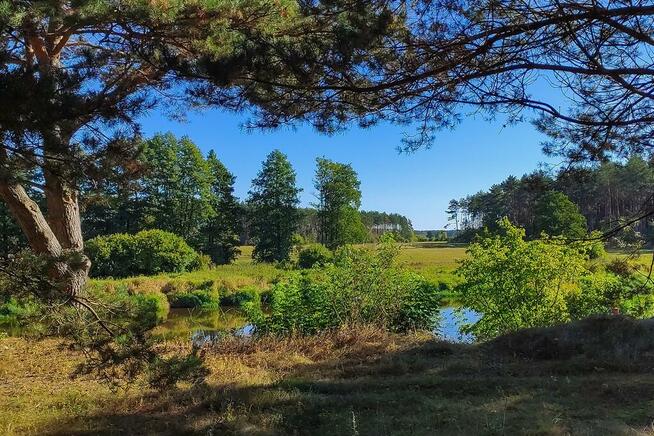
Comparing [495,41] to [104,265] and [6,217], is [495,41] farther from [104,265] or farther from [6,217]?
[6,217]

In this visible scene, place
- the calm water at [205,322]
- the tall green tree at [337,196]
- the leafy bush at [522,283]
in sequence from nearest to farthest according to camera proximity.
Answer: the leafy bush at [522,283] → the calm water at [205,322] → the tall green tree at [337,196]

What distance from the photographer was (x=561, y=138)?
5168 mm

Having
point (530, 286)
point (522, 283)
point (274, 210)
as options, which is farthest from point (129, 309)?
point (274, 210)

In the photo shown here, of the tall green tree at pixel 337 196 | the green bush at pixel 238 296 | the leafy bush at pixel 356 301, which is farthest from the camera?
the tall green tree at pixel 337 196

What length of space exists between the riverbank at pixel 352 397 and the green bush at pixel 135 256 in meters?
23.2

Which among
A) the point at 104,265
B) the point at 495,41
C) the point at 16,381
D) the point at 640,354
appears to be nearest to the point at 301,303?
the point at 16,381

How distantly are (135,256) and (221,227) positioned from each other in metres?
16.4

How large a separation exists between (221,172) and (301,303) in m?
42.2

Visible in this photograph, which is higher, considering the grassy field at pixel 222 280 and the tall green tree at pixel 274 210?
the tall green tree at pixel 274 210

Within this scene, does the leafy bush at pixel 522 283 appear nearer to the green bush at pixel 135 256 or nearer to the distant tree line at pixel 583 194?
the distant tree line at pixel 583 194

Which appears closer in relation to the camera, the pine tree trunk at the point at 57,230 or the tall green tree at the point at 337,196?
the pine tree trunk at the point at 57,230

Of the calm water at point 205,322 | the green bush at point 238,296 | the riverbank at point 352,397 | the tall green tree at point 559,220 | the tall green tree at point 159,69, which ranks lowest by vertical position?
the calm water at point 205,322

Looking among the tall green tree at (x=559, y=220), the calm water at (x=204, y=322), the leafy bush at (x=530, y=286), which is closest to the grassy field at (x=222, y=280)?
the calm water at (x=204, y=322)

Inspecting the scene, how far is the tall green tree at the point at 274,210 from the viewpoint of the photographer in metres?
45.1
